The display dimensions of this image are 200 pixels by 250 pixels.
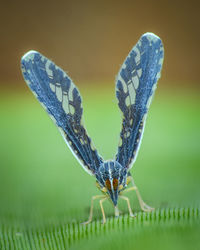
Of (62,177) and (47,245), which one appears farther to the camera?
(62,177)

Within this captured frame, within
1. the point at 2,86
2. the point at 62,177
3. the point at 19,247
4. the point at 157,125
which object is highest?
the point at 2,86

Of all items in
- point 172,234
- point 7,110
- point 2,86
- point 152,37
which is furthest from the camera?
point 2,86

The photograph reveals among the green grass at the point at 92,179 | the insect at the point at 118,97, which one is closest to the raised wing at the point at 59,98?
the insect at the point at 118,97

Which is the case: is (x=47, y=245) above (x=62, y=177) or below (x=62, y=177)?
below

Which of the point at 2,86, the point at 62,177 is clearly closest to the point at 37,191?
the point at 62,177

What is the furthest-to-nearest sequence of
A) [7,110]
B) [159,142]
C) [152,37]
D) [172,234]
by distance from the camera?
[7,110] → [159,142] → [152,37] → [172,234]

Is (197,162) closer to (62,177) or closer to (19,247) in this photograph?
(62,177)
